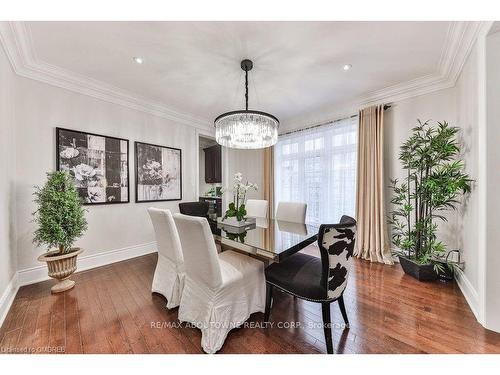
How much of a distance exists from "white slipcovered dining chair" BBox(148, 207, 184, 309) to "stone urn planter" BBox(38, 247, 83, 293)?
0.98 metres

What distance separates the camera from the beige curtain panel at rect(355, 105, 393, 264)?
2967mm

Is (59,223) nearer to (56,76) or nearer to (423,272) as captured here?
(56,76)

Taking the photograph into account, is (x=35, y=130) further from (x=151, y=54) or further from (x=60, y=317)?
(x=60, y=317)

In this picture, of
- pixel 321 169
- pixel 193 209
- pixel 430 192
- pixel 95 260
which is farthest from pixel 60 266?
pixel 430 192

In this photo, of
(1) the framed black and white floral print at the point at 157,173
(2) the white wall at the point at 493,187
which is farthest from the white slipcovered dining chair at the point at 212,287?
(1) the framed black and white floral print at the point at 157,173

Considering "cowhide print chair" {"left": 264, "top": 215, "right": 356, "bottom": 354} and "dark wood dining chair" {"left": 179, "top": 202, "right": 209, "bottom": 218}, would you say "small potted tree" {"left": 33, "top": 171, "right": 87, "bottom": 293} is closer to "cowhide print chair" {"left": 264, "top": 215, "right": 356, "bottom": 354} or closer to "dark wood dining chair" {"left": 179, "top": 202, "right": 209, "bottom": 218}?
"dark wood dining chair" {"left": 179, "top": 202, "right": 209, "bottom": 218}

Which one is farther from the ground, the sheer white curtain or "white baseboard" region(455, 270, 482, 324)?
the sheer white curtain

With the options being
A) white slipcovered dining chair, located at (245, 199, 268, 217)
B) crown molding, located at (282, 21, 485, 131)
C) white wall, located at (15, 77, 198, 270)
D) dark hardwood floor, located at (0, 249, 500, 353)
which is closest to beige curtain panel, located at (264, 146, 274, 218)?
crown molding, located at (282, 21, 485, 131)

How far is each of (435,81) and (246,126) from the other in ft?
8.83

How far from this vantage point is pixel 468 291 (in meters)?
1.93

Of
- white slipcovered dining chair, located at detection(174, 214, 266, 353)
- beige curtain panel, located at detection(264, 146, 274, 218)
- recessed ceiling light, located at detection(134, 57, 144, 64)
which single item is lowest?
white slipcovered dining chair, located at detection(174, 214, 266, 353)

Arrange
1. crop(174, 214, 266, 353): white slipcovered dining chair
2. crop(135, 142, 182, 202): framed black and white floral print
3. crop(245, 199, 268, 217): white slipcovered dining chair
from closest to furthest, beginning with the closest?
crop(174, 214, 266, 353): white slipcovered dining chair, crop(245, 199, 268, 217): white slipcovered dining chair, crop(135, 142, 182, 202): framed black and white floral print

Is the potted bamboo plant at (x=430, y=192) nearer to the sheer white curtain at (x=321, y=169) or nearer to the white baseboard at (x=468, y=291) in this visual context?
the white baseboard at (x=468, y=291)

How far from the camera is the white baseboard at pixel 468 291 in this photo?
1.73 meters
